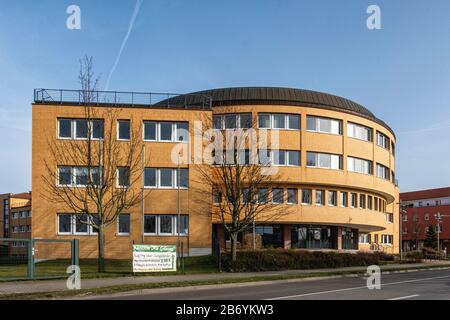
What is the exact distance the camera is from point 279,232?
46.2 metres

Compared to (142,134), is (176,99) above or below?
above

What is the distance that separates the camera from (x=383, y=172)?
5403 cm

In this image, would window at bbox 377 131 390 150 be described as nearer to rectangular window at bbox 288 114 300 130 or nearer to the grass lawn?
rectangular window at bbox 288 114 300 130

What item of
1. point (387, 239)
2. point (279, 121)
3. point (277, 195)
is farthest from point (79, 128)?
point (387, 239)

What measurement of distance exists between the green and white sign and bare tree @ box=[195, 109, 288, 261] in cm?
489

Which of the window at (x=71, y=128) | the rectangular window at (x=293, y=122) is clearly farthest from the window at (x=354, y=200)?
the window at (x=71, y=128)

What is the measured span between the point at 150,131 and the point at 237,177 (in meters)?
10.4

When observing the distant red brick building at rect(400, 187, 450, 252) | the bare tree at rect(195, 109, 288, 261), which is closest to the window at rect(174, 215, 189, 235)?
the bare tree at rect(195, 109, 288, 261)

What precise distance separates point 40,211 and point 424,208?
282 feet

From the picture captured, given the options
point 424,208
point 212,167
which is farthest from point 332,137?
point 424,208

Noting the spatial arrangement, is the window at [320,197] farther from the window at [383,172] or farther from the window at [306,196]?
the window at [383,172]

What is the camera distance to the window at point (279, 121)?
44344 mm

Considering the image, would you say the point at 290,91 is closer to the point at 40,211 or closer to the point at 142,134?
the point at 142,134

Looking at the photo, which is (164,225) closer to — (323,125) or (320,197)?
(320,197)
